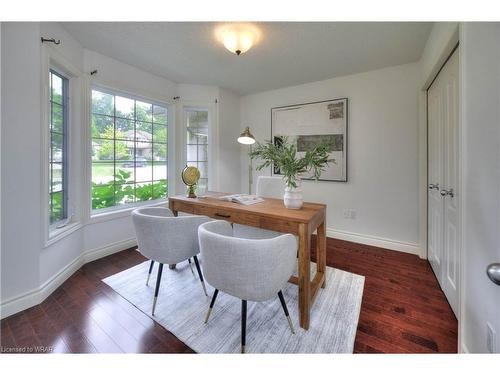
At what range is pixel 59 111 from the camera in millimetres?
2207

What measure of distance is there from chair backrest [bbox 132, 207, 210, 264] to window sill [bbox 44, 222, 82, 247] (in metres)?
0.93

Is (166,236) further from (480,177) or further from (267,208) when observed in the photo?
(480,177)

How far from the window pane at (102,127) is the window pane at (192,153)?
1.15 metres

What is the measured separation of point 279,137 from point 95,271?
3.17 metres

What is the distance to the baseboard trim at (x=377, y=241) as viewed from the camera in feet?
9.08

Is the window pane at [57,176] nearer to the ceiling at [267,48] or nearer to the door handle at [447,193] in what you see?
the ceiling at [267,48]

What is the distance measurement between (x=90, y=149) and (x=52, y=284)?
146 cm

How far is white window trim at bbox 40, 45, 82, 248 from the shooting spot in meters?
1.82

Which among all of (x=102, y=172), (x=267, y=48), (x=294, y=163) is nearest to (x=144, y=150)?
(x=102, y=172)

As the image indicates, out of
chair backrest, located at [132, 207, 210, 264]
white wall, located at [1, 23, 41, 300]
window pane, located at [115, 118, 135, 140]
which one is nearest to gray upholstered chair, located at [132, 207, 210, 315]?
chair backrest, located at [132, 207, 210, 264]

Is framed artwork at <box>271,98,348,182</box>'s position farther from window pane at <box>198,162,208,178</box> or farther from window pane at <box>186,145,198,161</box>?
window pane at <box>186,145,198,161</box>
